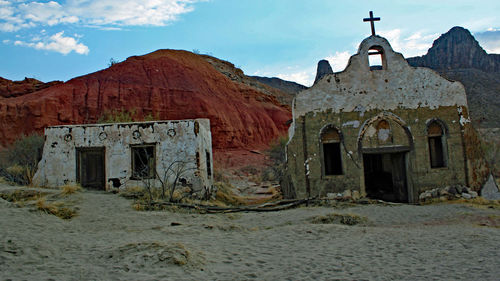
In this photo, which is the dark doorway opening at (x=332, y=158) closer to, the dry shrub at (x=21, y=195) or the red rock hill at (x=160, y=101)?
the dry shrub at (x=21, y=195)

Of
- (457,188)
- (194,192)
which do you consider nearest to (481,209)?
(457,188)

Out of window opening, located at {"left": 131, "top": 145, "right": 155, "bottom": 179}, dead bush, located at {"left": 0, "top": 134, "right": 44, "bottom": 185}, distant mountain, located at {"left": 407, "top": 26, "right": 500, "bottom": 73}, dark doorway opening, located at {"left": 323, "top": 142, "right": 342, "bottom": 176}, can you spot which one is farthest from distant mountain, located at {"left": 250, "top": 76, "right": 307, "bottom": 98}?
window opening, located at {"left": 131, "top": 145, "right": 155, "bottom": 179}

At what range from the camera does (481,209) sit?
1068 cm

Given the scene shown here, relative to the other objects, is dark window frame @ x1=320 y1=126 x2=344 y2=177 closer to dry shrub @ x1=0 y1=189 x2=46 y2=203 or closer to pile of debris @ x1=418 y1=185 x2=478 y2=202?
pile of debris @ x1=418 y1=185 x2=478 y2=202

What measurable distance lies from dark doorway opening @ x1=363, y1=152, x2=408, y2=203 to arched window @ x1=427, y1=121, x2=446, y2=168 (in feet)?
3.88

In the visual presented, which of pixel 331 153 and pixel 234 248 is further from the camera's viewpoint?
pixel 331 153

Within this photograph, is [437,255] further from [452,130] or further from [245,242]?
[452,130]

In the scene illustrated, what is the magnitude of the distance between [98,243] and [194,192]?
7.62 meters

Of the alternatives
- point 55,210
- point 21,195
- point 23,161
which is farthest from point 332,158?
point 23,161

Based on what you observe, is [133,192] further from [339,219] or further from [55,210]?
[339,219]

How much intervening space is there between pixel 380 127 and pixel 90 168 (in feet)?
39.4

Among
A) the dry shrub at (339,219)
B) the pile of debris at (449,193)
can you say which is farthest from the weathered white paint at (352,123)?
the dry shrub at (339,219)

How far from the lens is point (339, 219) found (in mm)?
9070

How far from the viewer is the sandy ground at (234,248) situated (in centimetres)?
452
